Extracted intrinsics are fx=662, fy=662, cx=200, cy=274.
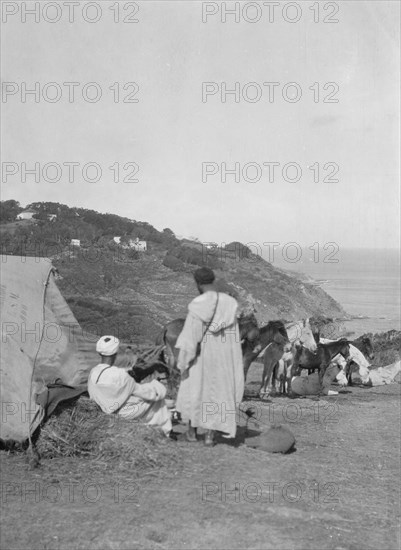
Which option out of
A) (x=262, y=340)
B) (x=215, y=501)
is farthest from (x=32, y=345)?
(x=262, y=340)

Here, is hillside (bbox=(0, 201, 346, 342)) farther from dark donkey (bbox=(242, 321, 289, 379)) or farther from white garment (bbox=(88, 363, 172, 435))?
white garment (bbox=(88, 363, 172, 435))

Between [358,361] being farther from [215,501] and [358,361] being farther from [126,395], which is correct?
[215,501]

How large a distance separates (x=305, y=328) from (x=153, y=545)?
949cm

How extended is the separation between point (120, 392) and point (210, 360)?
1012mm

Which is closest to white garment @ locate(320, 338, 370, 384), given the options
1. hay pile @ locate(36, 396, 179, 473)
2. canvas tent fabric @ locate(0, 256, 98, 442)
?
canvas tent fabric @ locate(0, 256, 98, 442)

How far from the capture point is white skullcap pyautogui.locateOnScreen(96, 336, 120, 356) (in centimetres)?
682

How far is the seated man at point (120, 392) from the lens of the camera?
6.86 m

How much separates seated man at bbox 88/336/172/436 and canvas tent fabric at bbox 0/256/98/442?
64 centimetres

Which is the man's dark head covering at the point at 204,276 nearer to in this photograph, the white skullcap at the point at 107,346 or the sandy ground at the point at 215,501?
the white skullcap at the point at 107,346

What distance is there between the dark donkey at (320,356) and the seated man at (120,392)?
6.58 meters

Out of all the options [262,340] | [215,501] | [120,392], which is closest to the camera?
[215,501]

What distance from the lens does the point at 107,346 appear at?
269 inches

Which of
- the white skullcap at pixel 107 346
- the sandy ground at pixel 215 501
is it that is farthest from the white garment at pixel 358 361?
the white skullcap at pixel 107 346

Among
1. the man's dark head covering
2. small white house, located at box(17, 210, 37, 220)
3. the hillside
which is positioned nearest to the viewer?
the man's dark head covering
